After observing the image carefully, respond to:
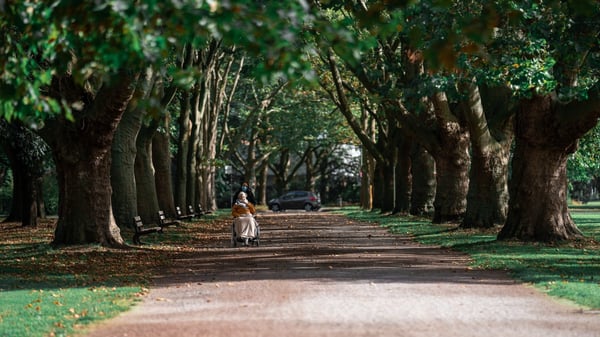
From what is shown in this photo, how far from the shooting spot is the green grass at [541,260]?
43.3ft

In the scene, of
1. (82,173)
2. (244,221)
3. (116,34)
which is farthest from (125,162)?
(116,34)

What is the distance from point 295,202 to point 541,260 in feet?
168

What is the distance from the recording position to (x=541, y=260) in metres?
18.0

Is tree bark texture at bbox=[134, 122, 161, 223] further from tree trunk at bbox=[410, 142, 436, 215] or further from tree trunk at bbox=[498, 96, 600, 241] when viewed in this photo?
tree trunk at bbox=[410, 142, 436, 215]

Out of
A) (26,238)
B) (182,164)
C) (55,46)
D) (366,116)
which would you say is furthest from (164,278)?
(366,116)

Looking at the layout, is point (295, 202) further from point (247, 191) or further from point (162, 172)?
point (247, 191)

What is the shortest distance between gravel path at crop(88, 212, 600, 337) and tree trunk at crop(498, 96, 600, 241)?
428cm

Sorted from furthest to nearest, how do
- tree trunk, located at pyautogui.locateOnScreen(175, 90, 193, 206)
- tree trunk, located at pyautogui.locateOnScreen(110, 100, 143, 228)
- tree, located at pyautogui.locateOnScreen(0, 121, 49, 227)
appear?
1. tree trunk, located at pyautogui.locateOnScreen(175, 90, 193, 206)
2. tree, located at pyautogui.locateOnScreen(0, 121, 49, 227)
3. tree trunk, located at pyautogui.locateOnScreen(110, 100, 143, 228)

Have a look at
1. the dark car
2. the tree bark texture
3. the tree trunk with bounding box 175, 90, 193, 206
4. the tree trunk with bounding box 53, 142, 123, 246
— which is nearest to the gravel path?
the tree trunk with bounding box 53, 142, 123, 246

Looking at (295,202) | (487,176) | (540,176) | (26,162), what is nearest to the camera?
(540,176)

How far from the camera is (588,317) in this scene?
1044cm

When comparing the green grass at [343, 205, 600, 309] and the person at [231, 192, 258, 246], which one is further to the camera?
the person at [231, 192, 258, 246]

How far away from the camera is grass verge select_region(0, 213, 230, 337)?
1039 centimetres

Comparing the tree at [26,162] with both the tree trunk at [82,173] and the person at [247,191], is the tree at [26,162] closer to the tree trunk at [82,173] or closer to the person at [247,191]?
the person at [247,191]
